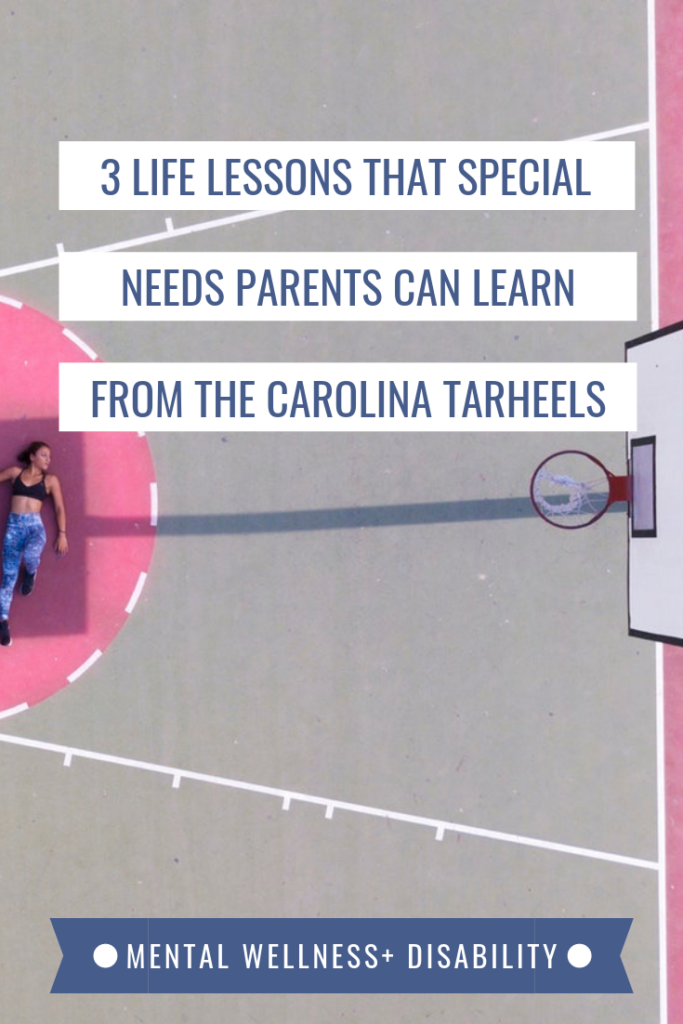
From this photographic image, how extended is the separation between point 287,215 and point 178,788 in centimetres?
473

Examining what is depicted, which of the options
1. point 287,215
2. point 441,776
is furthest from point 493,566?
point 287,215

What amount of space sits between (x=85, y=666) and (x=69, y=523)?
1.17 m

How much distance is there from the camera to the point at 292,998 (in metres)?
7.58

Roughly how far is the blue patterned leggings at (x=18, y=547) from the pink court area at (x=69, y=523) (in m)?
0.12

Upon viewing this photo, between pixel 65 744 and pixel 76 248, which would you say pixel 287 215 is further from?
pixel 65 744

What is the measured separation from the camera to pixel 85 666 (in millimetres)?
7492

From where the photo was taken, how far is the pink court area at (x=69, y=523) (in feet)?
24.6

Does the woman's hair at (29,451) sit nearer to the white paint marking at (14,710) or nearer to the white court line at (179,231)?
the white court line at (179,231)

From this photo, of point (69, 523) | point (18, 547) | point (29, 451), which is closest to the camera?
point (29, 451)

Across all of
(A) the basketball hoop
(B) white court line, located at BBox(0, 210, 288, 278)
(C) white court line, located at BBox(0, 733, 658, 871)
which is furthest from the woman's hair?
(A) the basketball hoop
